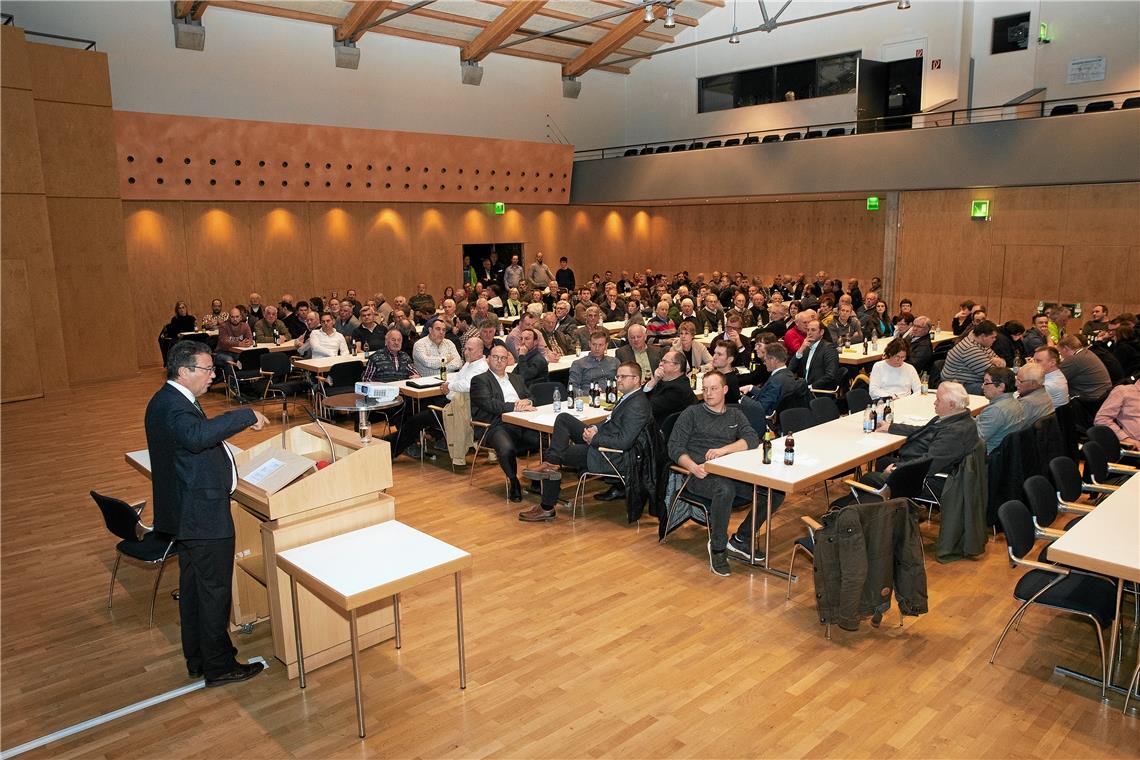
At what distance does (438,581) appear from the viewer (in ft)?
18.3

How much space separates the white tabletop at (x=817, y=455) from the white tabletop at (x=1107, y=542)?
1.48 metres

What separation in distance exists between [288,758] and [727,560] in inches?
125

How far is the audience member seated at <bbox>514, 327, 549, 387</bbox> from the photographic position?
8.48m

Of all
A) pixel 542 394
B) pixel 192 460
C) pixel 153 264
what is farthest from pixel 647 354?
pixel 153 264

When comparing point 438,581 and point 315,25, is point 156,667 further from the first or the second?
point 315,25

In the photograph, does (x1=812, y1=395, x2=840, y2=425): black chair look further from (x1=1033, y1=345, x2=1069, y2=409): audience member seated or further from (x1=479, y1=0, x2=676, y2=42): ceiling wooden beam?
(x1=479, y1=0, x2=676, y2=42): ceiling wooden beam

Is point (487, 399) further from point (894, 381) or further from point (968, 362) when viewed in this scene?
point (968, 362)

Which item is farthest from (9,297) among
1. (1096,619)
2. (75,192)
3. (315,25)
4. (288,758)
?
(1096,619)

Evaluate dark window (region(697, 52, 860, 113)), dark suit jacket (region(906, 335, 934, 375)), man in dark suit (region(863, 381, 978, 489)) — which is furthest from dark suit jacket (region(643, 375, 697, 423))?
dark window (region(697, 52, 860, 113))

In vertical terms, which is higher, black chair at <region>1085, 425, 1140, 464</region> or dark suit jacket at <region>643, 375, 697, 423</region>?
dark suit jacket at <region>643, 375, 697, 423</region>

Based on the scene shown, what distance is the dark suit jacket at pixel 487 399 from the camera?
733cm

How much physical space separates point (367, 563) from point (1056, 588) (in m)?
3.60

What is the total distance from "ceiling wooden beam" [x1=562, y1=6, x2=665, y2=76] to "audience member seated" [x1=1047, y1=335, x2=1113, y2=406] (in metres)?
13.2

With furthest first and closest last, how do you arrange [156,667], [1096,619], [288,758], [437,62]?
[437,62]
[156,667]
[1096,619]
[288,758]
